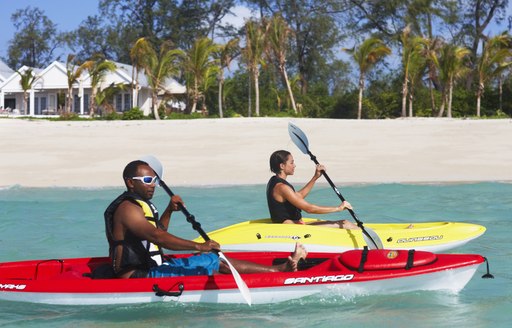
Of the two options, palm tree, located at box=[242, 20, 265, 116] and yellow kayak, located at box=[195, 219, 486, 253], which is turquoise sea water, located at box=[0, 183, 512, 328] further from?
palm tree, located at box=[242, 20, 265, 116]

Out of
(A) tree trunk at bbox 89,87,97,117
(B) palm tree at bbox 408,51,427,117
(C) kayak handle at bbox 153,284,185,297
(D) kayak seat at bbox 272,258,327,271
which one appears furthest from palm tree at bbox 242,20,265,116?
(C) kayak handle at bbox 153,284,185,297

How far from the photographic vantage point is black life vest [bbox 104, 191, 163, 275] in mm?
5164

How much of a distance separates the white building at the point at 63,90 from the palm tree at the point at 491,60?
14.2 m

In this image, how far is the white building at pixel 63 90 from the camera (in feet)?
110

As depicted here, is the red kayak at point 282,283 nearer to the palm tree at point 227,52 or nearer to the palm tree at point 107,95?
the palm tree at point 227,52

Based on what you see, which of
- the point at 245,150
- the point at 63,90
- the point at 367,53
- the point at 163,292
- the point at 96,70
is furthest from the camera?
the point at 63,90

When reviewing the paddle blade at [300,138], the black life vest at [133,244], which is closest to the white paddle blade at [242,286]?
the black life vest at [133,244]

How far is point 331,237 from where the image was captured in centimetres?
752

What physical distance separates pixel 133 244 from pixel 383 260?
1897 mm

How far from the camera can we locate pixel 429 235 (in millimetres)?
7645

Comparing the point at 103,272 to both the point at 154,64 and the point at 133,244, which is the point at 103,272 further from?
the point at 154,64

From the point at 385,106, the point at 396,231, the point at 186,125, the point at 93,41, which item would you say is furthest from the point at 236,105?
the point at 396,231

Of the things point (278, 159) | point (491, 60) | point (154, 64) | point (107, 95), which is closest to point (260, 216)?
point (278, 159)

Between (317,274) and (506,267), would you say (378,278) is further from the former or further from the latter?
(506,267)
